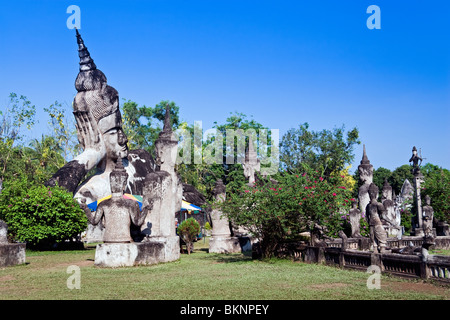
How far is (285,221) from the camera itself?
12.7 meters

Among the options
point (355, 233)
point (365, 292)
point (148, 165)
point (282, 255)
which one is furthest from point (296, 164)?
point (365, 292)

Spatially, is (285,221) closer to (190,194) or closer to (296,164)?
(190,194)

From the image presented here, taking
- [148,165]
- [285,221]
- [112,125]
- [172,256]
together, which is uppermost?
[112,125]

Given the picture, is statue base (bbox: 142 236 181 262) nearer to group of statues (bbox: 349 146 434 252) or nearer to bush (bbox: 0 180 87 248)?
group of statues (bbox: 349 146 434 252)

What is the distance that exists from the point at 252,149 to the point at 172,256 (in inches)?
447

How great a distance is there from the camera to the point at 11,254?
41.9 ft

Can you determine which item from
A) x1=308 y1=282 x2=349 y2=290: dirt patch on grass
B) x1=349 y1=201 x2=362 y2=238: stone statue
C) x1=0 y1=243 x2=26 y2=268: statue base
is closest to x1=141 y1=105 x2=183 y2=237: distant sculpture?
x1=0 y1=243 x2=26 y2=268: statue base

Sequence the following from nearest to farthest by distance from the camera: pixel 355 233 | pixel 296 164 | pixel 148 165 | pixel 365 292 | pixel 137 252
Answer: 1. pixel 365 292
2. pixel 137 252
3. pixel 355 233
4. pixel 148 165
5. pixel 296 164

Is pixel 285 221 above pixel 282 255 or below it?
above

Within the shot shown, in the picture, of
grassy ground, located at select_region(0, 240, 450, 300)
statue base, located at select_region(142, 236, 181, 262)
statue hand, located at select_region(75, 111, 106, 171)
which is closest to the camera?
grassy ground, located at select_region(0, 240, 450, 300)

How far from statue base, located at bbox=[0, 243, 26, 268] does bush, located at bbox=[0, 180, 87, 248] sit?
5.05m

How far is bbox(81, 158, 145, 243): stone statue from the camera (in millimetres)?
12312

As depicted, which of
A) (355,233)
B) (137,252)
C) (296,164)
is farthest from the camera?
(296,164)
